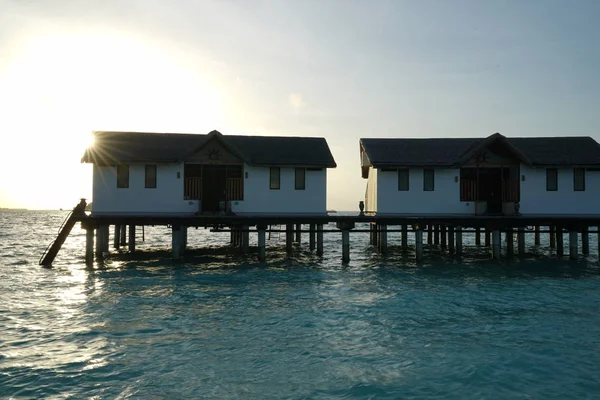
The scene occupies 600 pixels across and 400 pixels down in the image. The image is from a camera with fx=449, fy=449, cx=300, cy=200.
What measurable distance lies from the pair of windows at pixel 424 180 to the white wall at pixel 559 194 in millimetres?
5184

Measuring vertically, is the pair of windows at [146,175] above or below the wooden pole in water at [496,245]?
above

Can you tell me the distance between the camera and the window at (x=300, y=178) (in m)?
25.3

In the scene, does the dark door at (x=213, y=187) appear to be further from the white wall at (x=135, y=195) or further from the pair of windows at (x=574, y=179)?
the pair of windows at (x=574, y=179)

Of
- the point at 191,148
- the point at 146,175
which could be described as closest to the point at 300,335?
the point at 191,148

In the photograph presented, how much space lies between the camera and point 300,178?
2533 cm

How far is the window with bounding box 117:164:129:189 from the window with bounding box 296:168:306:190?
9390mm

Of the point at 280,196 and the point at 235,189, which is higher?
the point at 235,189

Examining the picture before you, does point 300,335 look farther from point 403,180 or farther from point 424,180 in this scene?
point 424,180

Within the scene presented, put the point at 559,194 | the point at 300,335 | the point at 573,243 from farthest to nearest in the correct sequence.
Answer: the point at 573,243 < the point at 559,194 < the point at 300,335

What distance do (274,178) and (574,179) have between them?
17.1m

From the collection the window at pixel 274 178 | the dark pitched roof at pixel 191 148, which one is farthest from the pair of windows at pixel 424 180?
the window at pixel 274 178

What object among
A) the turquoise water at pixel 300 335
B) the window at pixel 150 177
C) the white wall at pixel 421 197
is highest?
the window at pixel 150 177

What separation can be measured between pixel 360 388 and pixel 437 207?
713 inches

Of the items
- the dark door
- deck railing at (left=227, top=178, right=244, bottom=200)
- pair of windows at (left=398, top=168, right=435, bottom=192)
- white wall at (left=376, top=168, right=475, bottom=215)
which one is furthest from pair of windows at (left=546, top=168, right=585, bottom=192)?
the dark door
